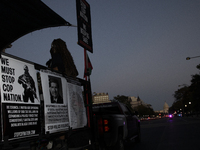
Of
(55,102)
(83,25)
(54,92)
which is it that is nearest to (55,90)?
(54,92)

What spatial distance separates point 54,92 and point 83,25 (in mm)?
3008

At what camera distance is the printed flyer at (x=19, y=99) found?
9.96 feet

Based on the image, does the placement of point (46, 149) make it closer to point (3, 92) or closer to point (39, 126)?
point (39, 126)

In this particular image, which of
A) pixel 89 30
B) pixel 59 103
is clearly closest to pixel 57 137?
pixel 59 103

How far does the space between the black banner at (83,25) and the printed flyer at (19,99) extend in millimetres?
2909

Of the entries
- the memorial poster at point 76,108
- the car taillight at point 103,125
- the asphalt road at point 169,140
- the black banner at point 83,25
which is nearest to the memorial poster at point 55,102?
the memorial poster at point 76,108

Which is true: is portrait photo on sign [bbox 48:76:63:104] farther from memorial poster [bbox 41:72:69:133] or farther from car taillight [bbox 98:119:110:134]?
car taillight [bbox 98:119:110:134]

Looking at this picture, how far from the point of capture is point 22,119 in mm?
3262

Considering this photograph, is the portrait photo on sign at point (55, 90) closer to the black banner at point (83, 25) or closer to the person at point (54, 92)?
the person at point (54, 92)

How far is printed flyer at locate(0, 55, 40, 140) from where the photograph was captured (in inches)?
120

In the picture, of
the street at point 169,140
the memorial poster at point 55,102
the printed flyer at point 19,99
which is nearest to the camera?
the printed flyer at point 19,99

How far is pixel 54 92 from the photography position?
4.07 metres

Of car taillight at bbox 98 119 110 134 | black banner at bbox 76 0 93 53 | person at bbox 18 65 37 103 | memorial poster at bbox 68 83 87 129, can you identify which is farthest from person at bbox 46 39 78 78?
person at bbox 18 65 37 103

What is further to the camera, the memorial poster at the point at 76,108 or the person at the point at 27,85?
the memorial poster at the point at 76,108
